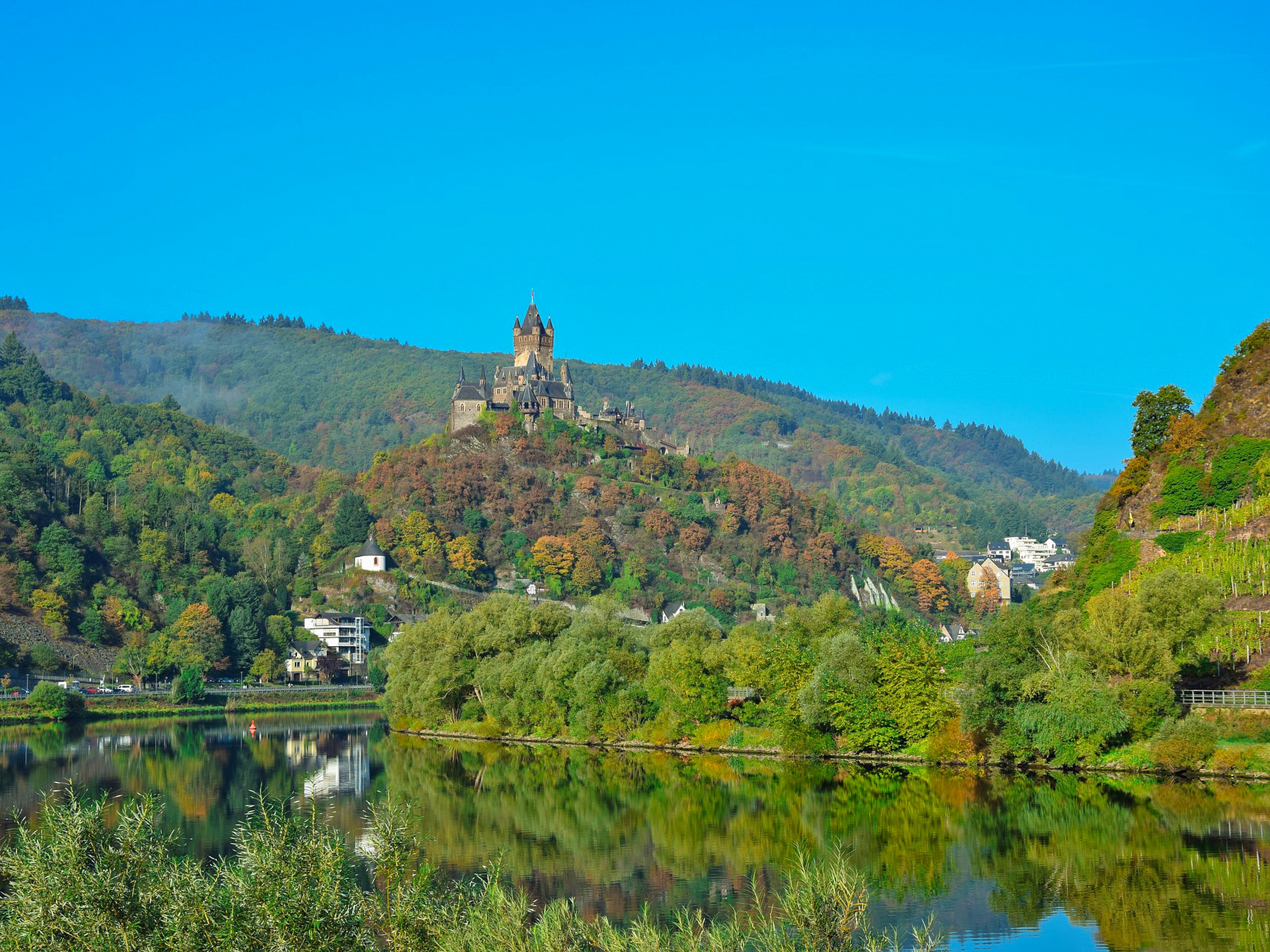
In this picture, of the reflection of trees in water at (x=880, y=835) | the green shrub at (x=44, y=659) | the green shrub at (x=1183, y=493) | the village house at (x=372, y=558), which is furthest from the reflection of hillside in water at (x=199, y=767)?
the village house at (x=372, y=558)

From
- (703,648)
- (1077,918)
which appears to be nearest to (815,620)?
(703,648)

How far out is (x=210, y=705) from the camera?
110375 millimetres

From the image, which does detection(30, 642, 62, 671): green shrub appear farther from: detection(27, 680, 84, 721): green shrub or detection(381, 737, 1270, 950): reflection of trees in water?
detection(381, 737, 1270, 950): reflection of trees in water

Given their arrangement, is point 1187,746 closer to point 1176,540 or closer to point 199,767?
point 1176,540

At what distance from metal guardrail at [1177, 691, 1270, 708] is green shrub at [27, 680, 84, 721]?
7245cm

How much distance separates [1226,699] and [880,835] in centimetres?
2092

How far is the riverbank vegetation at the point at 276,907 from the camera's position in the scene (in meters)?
21.2

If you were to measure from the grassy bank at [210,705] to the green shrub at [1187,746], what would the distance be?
6006 centimetres

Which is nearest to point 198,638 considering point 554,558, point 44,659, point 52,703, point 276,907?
point 44,659

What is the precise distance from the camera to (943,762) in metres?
62.4

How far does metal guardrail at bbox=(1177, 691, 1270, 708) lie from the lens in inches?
2207

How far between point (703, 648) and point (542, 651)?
10814 millimetres

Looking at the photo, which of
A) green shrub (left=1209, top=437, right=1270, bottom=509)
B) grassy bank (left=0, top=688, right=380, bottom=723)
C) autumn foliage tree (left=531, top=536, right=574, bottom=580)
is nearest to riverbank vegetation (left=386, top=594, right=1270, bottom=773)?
green shrub (left=1209, top=437, right=1270, bottom=509)

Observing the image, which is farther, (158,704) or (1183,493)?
(158,704)
